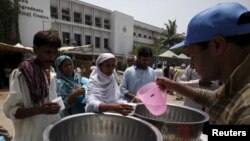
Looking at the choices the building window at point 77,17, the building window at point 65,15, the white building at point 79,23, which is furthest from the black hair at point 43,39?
the building window at point 77,17

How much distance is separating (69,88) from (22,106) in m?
0.83

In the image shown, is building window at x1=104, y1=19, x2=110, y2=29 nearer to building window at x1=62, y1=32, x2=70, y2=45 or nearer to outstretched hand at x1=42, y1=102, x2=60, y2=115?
building window at x1=62, y1=32, x2=70, y2=45

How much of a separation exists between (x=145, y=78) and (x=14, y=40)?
12817 millimetres

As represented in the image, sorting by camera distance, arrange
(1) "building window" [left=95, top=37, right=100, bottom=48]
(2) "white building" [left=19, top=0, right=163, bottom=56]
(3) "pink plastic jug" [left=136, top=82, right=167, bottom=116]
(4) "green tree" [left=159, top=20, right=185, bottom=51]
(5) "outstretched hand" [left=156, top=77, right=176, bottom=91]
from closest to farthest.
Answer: (3) "pink plastic jug" [left=136, top=82, right=167, bottom=116]
(5) "outstretched hand" [left=156, top=77, right=176, bottom=91]
(2) "white building" [left=19, top=0, right=163, bottom=56]
(1) "building window" [left=95, top=37, right=100, bottom=48]
(4) "green tree" [left=159, top=20, right=185, bottom=51]

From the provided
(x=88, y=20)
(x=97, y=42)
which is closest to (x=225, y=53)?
(x=88, y=20)

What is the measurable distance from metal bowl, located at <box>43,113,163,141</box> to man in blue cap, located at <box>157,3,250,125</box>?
0.42 metres

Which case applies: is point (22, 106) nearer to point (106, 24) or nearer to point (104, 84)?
point (104, 84)

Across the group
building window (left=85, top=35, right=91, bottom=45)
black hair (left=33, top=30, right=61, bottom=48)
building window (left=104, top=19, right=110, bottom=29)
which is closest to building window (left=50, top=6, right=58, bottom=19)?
building window (left=85, top=35, right=91, bottom=45)

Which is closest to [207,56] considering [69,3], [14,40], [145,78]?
[145,78]

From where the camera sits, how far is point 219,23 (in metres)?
0.78

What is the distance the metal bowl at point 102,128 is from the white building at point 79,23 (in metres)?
14.3

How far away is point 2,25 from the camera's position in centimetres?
1348

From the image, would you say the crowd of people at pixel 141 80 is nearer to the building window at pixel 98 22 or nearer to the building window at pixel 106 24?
the building window at pixel 98 22

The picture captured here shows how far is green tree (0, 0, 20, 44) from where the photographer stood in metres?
13.5
